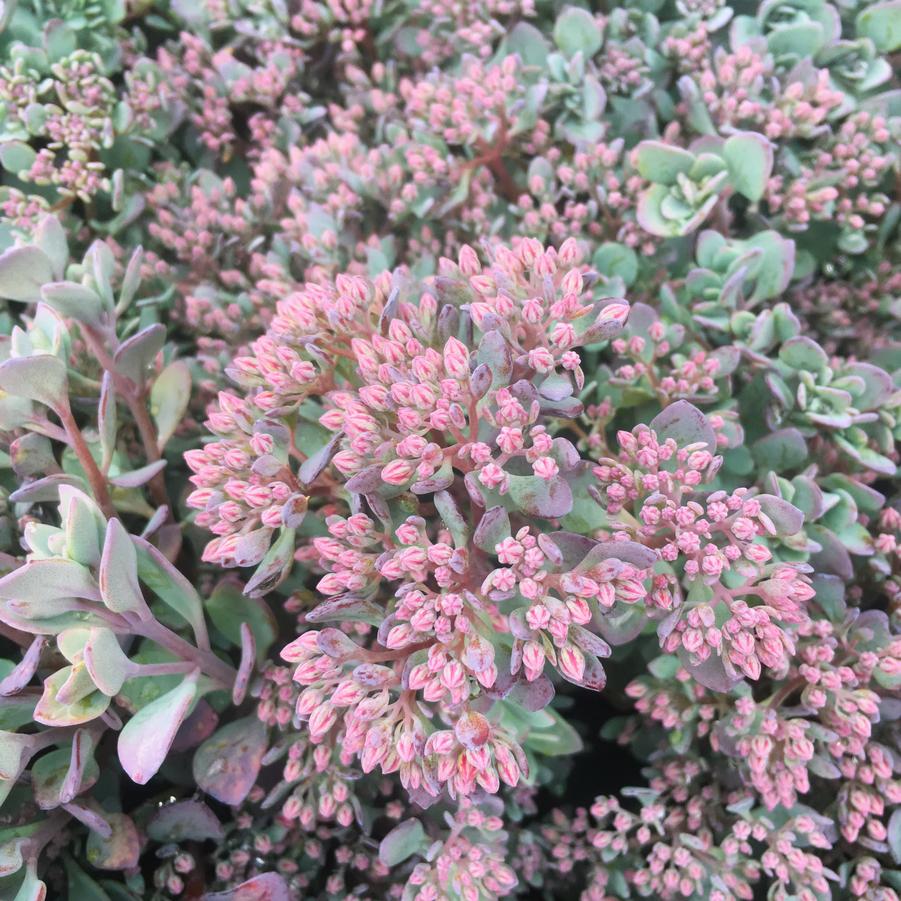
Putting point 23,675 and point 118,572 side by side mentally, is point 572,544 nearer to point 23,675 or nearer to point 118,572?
point 118,572

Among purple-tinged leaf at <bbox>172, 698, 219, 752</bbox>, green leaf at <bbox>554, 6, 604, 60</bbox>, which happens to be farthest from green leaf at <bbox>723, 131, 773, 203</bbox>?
purple-tinged leaf at <bbox>172, 698, 219, 752</bbox>

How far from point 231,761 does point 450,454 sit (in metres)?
0.51

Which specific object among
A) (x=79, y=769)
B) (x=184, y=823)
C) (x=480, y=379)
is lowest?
(x=184, y=823)

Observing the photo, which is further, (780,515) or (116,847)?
(116,847)

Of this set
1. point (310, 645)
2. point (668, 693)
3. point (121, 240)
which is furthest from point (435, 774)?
point (121, 240)

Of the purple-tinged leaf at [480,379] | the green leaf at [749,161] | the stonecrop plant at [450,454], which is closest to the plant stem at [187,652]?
the stonecrop plant at [450,454]

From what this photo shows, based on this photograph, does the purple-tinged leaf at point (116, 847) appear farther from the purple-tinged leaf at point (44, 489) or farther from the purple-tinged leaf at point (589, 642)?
the purple-tinged leaf at point (589, 642)

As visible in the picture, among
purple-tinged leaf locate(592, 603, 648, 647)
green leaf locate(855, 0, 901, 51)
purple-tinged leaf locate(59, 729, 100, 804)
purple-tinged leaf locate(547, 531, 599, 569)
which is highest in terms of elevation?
green leaf locate(855, 0, 901, 51)

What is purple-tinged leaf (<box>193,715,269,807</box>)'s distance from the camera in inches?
43.1

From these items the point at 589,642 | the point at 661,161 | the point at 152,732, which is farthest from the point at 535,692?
the point at 661,161

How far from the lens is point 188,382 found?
3.98 ft

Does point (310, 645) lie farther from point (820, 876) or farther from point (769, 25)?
point (769, 25)

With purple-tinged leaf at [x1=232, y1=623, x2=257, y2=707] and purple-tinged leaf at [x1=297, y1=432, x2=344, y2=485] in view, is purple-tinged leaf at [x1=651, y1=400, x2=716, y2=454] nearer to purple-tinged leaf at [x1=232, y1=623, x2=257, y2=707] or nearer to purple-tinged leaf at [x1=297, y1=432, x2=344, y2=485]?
purple-tinged leaf at [x1=297, y1=432, x2=344, y2=485]

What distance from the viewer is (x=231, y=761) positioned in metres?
1.11
